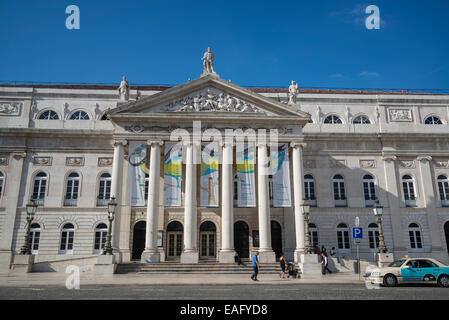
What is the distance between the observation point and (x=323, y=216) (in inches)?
1191

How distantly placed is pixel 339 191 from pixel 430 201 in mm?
7531

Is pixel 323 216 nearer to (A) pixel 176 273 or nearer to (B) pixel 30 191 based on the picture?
(A) pixel 176 273

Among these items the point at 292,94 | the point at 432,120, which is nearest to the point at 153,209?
the point at 292,94

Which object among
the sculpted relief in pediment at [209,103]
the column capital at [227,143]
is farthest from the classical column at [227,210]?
the sculpted relief in pediment at [209,103]

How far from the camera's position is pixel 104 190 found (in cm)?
2980

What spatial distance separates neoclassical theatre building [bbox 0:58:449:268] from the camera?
25.9 metres

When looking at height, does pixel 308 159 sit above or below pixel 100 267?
above

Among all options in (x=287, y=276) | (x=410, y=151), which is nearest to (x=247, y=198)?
(x=287, y=276)

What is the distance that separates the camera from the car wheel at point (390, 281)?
15547 mm

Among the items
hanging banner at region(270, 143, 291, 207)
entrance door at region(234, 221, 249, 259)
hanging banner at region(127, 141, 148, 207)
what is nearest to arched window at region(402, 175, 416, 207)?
hanging banner at region(270, 143, 291, 207)

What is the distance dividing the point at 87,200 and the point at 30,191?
179 inches

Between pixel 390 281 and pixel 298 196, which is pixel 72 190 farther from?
pixel 390 281

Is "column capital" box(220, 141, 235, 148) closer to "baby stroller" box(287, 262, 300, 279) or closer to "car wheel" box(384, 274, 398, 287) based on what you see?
"baby stroller" box(287, 262, 300, 279)

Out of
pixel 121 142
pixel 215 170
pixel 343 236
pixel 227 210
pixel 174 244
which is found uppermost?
pixel 121 142
